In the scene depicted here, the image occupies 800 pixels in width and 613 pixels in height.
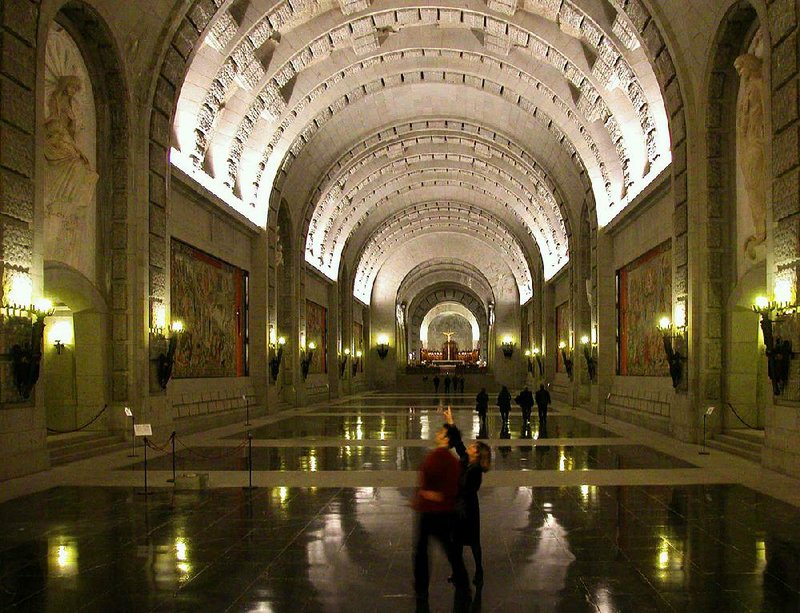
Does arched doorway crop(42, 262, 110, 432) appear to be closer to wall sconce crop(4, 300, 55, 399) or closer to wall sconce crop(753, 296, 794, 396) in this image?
wall sconce crop(4, 300, 55, 399)

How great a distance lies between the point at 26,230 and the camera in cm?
1311

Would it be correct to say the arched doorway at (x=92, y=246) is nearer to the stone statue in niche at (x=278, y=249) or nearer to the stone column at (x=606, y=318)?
the stone statue in niche at (x=278, y=249)

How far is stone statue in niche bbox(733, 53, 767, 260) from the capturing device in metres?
15.4

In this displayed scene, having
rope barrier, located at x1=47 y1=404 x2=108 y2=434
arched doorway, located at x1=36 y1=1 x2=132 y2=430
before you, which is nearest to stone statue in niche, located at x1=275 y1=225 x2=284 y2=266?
arched doorway, located at x1=36 y1=1 x2=132 y2=430

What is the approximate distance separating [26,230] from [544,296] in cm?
3542

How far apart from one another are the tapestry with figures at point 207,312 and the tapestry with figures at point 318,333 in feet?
33.3

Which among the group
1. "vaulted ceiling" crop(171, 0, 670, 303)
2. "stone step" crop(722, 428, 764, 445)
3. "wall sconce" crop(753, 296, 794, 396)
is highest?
"vaulted ceiling" crop(171, 0, 670, 303)

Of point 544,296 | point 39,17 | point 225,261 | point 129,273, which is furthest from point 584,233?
point 39,17

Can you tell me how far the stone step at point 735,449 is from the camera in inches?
571

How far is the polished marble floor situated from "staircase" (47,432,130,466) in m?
0.46

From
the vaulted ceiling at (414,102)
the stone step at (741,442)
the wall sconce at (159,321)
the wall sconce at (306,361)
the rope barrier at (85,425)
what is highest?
the vaulted ceiling at (414,102)

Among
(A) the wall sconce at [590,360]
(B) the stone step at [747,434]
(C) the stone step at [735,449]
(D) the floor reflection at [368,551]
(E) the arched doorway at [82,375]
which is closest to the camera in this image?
(D) the floor reflection at [368,551]

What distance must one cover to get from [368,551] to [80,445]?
9884 mm

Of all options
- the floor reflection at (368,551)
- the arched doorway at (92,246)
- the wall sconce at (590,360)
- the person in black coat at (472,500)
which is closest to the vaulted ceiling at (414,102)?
the arched doorway at (92,246)
